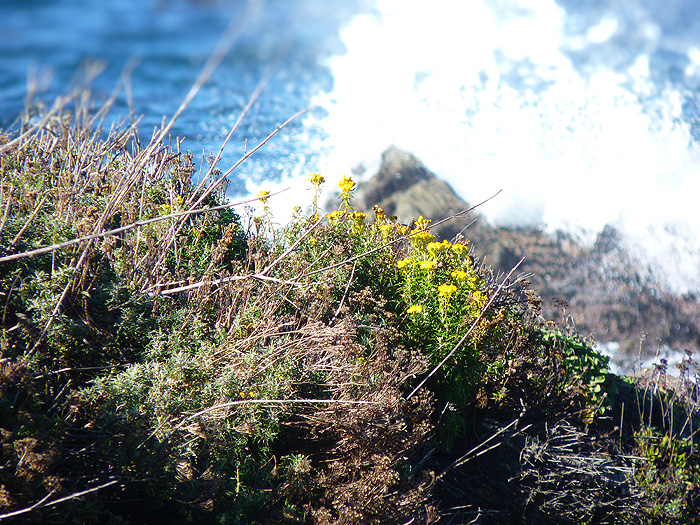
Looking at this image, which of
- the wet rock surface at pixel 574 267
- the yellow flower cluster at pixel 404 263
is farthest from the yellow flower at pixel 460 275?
the wet rock surface at pixel 574 267

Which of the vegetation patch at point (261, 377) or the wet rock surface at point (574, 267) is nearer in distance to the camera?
the vegetation patch at point (261, 377)

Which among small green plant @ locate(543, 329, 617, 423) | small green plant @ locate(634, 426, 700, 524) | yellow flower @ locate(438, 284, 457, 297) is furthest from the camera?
small green plant @ locate(543, 329, 617, 423)

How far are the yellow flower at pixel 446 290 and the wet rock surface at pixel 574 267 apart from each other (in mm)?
4343

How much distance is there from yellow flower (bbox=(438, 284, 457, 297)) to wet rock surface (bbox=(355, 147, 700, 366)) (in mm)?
4343

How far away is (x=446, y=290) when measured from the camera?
2.93 metres

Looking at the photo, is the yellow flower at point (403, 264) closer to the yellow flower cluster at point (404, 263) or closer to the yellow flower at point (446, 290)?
the yellow flower cluster at point (404, 263)

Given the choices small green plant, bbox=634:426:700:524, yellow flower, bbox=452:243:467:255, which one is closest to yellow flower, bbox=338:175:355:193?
yellow flower, bbox=452:243:467:255

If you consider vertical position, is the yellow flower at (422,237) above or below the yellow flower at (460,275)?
above

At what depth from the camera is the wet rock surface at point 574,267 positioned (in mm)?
7797

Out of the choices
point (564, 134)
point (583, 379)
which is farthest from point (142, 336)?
point (564, 134)

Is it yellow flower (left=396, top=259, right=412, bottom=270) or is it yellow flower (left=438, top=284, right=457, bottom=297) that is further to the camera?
yellow flower (left=396, top=259, right=412, bottom=270)

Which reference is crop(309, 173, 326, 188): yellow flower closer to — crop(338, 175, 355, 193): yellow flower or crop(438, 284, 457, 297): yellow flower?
crop(338, 175, 355, 193): yellow flower

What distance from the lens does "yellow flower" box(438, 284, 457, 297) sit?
291 cm

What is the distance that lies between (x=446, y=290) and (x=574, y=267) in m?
6.79
